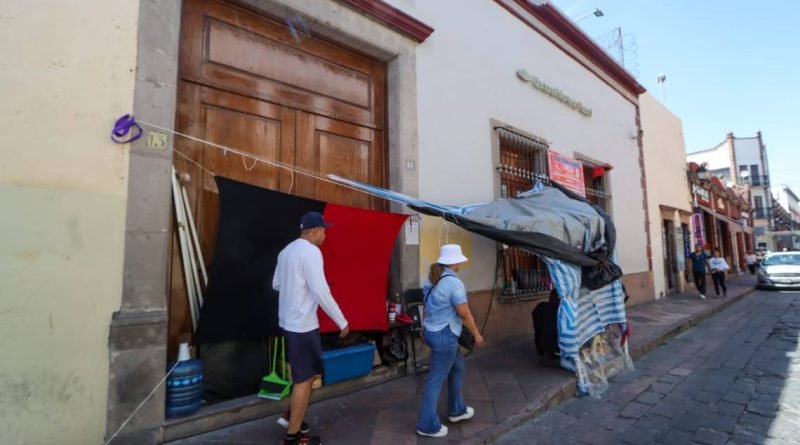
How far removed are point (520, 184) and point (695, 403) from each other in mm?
4349

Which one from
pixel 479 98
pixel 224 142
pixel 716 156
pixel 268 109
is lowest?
pixel 224 142

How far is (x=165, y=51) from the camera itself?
11.7ft

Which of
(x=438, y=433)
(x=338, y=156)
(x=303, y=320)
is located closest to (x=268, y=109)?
(x=338, y=156)

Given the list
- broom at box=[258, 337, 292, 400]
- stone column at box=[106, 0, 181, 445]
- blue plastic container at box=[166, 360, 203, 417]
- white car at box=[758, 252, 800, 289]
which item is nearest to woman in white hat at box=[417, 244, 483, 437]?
broom at box=[258, 337, 292, 400]

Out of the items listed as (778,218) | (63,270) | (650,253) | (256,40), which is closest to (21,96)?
(63,270)

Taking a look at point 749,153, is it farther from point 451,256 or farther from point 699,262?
point 451,256

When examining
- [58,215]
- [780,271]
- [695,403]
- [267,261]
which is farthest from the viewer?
[780,271]

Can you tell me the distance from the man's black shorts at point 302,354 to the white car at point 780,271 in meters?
18.6

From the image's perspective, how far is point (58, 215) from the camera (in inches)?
117

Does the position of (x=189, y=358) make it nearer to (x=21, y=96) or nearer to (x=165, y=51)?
(x=21, y=96)

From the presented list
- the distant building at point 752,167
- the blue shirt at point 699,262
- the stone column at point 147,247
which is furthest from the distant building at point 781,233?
the stone column at point 147,247

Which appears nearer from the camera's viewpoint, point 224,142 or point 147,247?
point 147,247

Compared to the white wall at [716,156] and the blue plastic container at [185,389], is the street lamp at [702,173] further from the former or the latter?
the white wall at [716,156]

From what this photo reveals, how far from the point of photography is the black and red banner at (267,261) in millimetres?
3498
